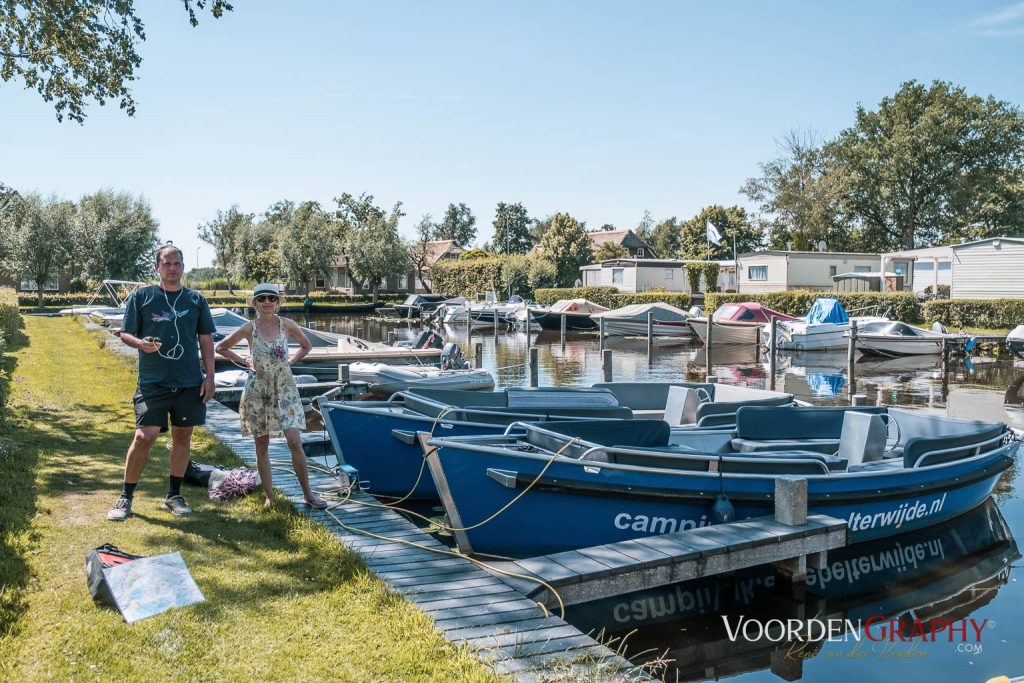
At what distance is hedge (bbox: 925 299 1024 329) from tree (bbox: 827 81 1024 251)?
31.5 meters

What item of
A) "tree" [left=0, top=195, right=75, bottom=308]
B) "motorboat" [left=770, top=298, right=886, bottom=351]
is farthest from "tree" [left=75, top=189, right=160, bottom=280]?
"motorboat" [left=770, top=298, right=886, bottom=351]

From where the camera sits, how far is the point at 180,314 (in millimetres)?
6539

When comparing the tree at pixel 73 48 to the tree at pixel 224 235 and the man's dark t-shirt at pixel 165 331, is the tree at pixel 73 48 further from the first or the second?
the tree at pixel 224 235

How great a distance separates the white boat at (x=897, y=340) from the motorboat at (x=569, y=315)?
53.9ft

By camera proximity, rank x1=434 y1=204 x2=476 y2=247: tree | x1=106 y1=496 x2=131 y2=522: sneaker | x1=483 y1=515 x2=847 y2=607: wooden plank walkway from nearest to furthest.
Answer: x1=483 y1=515 x2=847 y2=607: wooden plank walkway
x1=106 y1=496 x2=131 y2=522: sneaker
x1=434 y1=204 x2=476 y2=247: tree

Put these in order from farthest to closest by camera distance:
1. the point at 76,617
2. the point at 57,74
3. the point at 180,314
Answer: the point at 57,74 < the point at 180,314 < the point at 76,617

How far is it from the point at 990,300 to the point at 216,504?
3723 cm

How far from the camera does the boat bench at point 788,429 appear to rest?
988 centimetres

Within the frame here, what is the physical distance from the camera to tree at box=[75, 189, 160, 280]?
5409cm

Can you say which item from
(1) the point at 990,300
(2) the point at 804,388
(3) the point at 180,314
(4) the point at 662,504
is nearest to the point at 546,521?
(4) the point at 662,504

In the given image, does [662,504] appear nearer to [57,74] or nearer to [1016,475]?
[1016,475]

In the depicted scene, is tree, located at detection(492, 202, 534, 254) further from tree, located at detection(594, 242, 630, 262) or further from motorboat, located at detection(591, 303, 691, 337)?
motorboat, located at detection(591, 303, 691, 337)

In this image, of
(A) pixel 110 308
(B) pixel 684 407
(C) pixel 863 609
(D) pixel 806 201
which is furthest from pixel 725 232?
(C) pixel 863 609

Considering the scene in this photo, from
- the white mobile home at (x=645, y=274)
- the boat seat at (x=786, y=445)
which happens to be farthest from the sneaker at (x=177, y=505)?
the white mobile home at (x=645, y=274)
